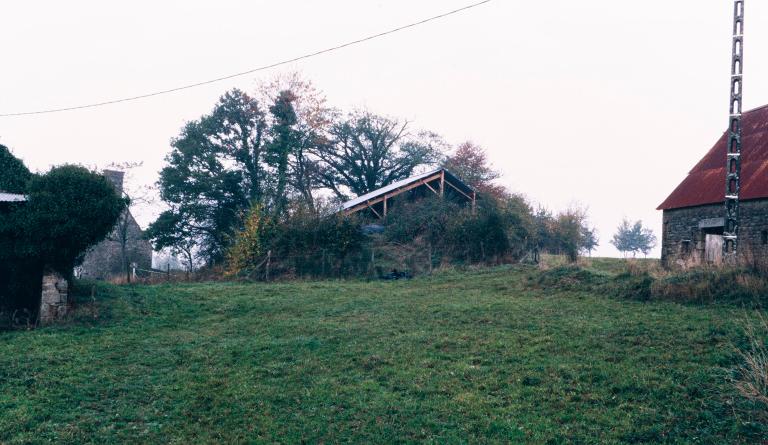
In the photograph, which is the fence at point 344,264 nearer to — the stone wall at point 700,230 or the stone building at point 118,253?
the stone wall at point 700,230

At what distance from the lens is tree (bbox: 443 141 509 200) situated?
49.5m

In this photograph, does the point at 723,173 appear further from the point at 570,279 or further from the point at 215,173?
the point at 215,173

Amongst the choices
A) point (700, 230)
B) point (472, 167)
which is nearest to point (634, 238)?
point (472, 167)

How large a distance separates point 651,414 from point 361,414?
12.0ft

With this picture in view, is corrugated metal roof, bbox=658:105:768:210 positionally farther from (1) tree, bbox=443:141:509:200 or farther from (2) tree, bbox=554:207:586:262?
(1) tree, bbox=443:141:509:200

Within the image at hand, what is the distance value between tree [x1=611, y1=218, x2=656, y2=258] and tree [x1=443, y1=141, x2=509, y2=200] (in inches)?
1579

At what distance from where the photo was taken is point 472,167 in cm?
5203

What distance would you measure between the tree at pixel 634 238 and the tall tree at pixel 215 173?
61.5m

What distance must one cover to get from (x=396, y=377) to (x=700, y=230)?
59.7 ft

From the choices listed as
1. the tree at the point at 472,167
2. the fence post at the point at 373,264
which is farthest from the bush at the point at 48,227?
the tree at the point at 472,167

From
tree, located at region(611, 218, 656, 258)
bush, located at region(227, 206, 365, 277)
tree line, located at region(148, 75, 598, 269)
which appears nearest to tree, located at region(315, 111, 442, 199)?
tree line, located at region(148, 75, 598, 269)

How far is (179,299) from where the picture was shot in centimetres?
1861

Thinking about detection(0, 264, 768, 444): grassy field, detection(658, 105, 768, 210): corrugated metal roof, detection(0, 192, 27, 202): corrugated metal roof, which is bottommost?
detection(0, 264, 768, 444): grassy field

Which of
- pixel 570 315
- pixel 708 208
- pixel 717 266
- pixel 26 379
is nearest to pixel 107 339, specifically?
pixel 26 379
